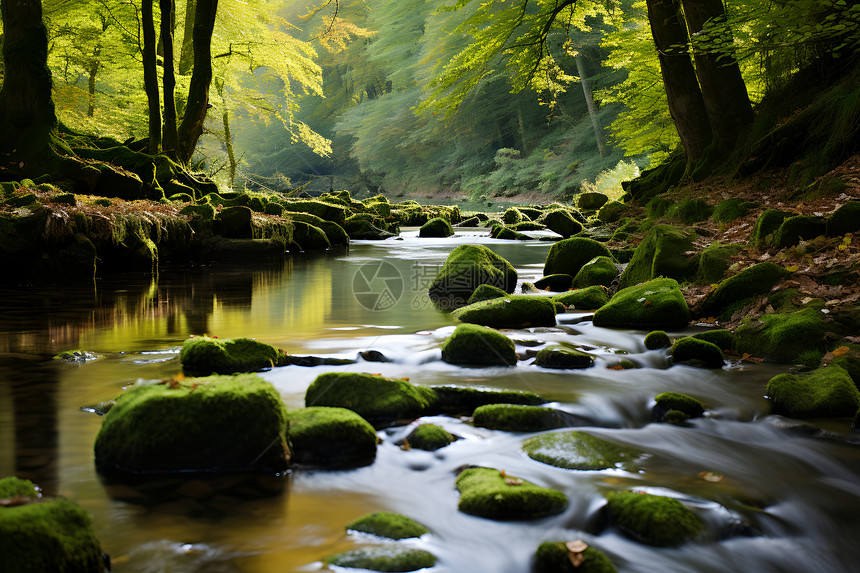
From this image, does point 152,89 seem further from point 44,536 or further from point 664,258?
point 44,536

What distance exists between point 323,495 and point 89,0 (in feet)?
67.2

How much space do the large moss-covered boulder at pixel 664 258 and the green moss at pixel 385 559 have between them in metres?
5.80

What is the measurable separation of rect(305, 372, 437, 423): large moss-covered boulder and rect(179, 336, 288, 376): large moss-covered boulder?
3.46ft

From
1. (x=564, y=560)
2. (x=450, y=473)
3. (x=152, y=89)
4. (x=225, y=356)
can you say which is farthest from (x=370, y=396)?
(x=152, y=89)

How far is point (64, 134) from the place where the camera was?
11.9 metres

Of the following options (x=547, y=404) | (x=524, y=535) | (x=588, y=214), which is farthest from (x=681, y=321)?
(x=588, y=214)

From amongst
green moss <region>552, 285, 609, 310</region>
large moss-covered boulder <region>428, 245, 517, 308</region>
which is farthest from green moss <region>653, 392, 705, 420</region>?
large moss-covered boulder <region>428, 245, 517, 308</region>

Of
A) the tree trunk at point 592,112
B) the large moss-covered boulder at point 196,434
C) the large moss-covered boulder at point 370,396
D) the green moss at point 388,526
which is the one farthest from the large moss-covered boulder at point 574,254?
the tree trunk at point 592,112

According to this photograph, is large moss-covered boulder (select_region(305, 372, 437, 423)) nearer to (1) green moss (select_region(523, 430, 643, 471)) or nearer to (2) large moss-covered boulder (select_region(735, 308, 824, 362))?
(1) green moss (select_region(523, 430, 643, 471))

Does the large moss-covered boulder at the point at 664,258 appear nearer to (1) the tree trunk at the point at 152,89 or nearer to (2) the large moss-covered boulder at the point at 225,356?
(2) the large moss-covered boulder at the point at 225,356

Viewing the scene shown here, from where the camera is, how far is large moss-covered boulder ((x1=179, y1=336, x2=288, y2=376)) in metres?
4.37

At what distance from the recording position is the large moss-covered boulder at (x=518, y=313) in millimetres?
6309

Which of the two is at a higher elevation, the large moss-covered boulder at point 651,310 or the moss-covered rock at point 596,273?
the moss-covered rock at point 596,273

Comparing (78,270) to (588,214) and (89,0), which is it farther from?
(588,214)
